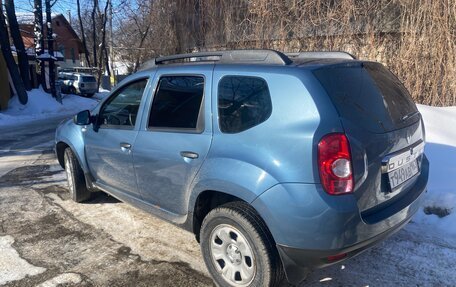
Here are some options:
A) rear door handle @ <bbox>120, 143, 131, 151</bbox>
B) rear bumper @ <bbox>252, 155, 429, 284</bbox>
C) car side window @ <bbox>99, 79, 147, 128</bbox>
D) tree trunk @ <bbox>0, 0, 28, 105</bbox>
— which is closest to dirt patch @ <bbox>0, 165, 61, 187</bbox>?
car side window @ <bbox>99, 79, 147, 128</bbox>

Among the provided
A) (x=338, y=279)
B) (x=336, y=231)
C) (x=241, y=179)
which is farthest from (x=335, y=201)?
(x=338, y=279)

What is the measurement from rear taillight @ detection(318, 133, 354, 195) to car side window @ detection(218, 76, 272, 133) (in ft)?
1.49

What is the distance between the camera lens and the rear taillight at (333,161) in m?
2.37

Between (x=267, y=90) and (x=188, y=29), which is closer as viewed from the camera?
(x=267, y=90)

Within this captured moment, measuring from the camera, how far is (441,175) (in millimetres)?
4660

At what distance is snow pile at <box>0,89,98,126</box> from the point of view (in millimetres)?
15623

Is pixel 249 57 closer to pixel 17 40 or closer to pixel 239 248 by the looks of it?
pixel 239 248

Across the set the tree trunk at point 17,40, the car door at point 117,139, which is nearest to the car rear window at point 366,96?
the car door at point 117,139

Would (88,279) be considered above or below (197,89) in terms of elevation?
below

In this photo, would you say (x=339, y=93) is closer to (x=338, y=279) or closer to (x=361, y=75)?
(x=361, y=75)

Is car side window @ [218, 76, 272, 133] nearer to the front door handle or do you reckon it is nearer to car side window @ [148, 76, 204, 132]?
car side window @ [148, 76, 204, 132]

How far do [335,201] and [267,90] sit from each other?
34.1 inches

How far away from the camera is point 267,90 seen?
105 inches

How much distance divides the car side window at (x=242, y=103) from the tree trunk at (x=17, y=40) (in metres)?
18.6
